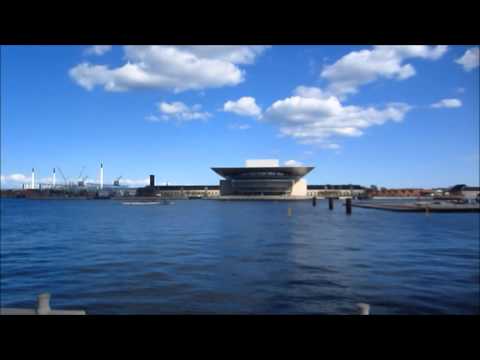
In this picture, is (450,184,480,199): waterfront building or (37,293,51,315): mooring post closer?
(37,293,51,315): mooring post

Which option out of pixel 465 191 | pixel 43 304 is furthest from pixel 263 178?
pixel 43 304

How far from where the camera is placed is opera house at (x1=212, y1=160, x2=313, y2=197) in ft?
501

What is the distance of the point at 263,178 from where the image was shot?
15338 centimetres

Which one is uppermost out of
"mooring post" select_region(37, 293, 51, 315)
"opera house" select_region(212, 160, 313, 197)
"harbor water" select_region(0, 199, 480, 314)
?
"opera house" select_region(212, 160, 313, 197)

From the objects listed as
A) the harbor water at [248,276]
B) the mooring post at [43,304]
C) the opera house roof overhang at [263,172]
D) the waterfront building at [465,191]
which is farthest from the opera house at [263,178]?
the mooring post at [43,304]

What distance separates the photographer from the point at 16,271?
18438mm

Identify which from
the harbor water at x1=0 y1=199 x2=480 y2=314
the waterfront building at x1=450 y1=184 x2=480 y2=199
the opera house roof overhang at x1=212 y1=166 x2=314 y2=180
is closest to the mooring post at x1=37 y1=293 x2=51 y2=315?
the harbor water at x1=0 y1=199 x2=480 y2=314

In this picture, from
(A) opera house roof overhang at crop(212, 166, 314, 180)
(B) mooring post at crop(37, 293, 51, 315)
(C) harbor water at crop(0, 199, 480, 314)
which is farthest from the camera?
(A) opera house roof overhang at crop(212, 166, 314, 180)

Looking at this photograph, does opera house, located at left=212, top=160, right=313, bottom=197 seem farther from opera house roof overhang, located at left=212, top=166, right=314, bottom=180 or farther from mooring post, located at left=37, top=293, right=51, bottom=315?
mooring post, located at left=37, top=293, right=51, bottom=315

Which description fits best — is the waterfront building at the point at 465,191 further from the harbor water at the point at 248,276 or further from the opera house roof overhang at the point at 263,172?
the harbor water at the point at 248,276

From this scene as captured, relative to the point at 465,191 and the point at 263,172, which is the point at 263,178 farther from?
the point at 465,191

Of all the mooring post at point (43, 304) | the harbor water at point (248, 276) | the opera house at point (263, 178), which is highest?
the opera house at point (263, 178)

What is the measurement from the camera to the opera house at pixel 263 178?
153m

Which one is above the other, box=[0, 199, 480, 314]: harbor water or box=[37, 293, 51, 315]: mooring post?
box=[37, 293, 51, 315]: mooring post
